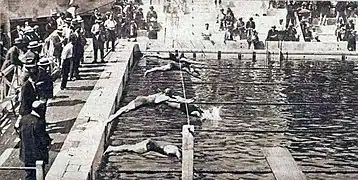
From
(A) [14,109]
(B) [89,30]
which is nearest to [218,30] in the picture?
(B) [89,30]

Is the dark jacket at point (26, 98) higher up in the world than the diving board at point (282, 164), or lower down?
higher up

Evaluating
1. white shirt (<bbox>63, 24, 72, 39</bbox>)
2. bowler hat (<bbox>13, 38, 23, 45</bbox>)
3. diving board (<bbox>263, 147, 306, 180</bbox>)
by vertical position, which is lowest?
diving board (<bbox>263, 147, 306, 180</bbox>)

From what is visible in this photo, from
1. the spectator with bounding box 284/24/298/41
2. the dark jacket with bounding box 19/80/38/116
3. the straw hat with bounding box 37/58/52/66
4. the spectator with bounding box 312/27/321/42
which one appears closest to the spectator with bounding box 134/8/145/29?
the straw hat with bounding box 37/58/52/66

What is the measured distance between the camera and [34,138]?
269 cm

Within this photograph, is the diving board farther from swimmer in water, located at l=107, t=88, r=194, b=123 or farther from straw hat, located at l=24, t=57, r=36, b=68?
straw hat, located at l=24, t=57, r=36, b=68

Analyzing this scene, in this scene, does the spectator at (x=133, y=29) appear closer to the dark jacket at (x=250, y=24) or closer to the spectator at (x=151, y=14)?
the spectator at (x=151, y=14)

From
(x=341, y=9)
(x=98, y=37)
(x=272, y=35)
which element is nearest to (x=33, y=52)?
(x=98, y=37)

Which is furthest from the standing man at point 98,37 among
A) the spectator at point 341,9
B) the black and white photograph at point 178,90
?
the spectator at point 341,9

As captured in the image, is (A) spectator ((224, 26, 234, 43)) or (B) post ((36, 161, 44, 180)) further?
(A) spectator ((224, 26, 234, 43))

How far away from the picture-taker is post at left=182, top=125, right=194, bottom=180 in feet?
8.69

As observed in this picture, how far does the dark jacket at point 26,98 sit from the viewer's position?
269 cm

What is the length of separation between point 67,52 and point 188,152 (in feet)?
2.07

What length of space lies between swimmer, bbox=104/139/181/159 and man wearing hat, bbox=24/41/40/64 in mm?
460

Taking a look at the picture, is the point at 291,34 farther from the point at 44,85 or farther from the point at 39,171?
the point at 39,171
